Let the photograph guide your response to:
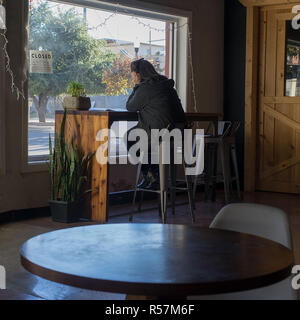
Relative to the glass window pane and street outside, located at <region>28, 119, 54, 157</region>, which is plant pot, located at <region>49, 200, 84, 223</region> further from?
the glass window pane

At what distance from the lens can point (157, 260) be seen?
5.03 ft

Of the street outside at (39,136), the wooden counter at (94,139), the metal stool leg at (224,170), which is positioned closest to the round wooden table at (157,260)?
the wooden counter at (94,139)

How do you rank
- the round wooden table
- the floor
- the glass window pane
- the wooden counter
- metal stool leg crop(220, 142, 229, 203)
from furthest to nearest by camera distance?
the glass window pane
metal stool leg crop(220, 142, 229, 203)
the wooden counter
the floor
the round wooden table

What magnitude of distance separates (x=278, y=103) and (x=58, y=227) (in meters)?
3.53

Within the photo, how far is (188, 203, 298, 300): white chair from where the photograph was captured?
2.00 m

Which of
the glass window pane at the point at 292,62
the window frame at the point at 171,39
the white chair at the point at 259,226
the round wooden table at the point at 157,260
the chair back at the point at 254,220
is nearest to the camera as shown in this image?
the round wooden table at the point at 157,260

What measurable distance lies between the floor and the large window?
0.89 meters

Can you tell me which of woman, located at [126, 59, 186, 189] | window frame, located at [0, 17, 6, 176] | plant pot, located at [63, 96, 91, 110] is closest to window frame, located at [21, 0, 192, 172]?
window frame, located at [0, 17, 6, 176]

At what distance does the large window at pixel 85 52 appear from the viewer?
549cm

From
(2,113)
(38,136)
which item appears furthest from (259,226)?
(38,136)

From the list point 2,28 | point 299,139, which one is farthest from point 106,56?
point 299,139

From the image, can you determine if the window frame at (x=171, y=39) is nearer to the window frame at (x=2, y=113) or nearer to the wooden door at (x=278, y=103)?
the window frame at (x=2, y=113)

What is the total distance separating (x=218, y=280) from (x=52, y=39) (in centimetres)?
467

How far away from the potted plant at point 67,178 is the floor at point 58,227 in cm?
14
